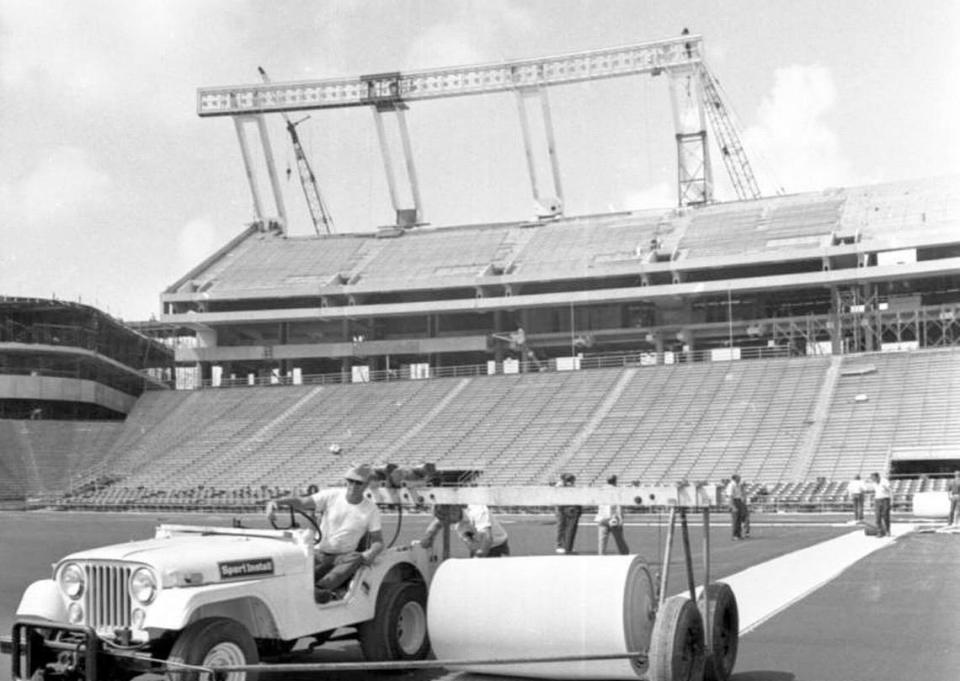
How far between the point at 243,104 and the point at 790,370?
4091 centimetres

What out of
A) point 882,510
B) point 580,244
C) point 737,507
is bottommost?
point 882,510

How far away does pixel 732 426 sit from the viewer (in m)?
49.8

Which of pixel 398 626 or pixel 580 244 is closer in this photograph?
pixel 398 626

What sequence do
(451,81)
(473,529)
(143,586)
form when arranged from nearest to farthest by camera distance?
(143,586) < (473,529) < (451,81)

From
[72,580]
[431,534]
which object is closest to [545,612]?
[431,534]

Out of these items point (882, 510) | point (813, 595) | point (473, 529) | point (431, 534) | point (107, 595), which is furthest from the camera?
point (882, 510)

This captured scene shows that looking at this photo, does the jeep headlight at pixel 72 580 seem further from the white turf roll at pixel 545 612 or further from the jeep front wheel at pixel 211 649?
the white turf roll at pixel 545 612

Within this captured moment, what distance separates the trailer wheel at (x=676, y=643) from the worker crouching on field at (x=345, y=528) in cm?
241

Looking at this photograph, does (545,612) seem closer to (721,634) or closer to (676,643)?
(676,643)

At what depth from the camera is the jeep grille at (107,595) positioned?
24.5 feet

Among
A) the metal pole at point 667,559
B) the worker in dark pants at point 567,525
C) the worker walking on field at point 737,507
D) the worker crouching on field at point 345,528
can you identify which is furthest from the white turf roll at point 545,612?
the worker walking on field at point 737,507

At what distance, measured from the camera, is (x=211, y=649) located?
286 inches

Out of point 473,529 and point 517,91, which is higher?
point 517,91

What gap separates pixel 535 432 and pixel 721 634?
146ft
